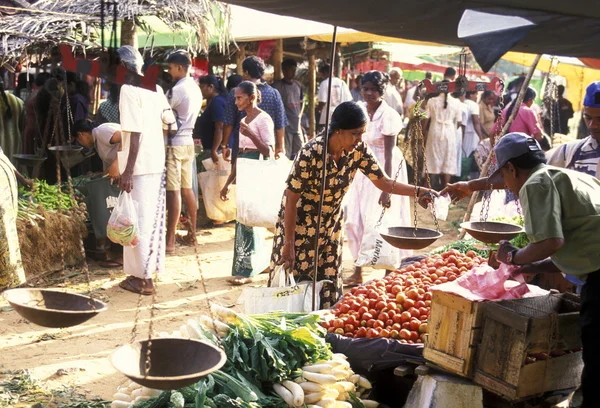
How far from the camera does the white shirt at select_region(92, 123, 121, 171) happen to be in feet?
21.1

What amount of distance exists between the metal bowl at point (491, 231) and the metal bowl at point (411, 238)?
247 mm

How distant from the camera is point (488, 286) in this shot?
11.5ft

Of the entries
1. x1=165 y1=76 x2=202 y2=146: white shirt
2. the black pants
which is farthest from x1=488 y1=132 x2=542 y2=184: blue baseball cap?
x1=165 y1=76 x2=202 y2=146: white shirt

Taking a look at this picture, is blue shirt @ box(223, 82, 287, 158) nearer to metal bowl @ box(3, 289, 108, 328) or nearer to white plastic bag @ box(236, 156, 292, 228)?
white plastic bag @ box(236, 156, 292, 228)

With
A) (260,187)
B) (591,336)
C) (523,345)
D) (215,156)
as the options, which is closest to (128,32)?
(215,156)

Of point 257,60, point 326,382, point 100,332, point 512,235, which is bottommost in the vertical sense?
point 100,332

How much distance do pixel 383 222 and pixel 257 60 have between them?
7.05 feet

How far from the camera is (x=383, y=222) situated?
6.41 meters

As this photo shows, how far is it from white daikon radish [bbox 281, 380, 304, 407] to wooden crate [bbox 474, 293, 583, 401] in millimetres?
857

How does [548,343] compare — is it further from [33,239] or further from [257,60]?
[33,239]

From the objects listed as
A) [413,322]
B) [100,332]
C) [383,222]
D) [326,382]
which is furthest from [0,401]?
[383,222]

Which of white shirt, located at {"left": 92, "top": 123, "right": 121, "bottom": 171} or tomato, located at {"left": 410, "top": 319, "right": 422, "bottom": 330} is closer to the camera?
tomato, located at {"left": 410, "top": 319, "right": 422, "bottom": 330}

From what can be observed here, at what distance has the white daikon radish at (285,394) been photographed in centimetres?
337

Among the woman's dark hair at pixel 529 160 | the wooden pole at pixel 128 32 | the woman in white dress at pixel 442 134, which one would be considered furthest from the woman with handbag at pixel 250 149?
the woman in white dress at pixel 442 134
